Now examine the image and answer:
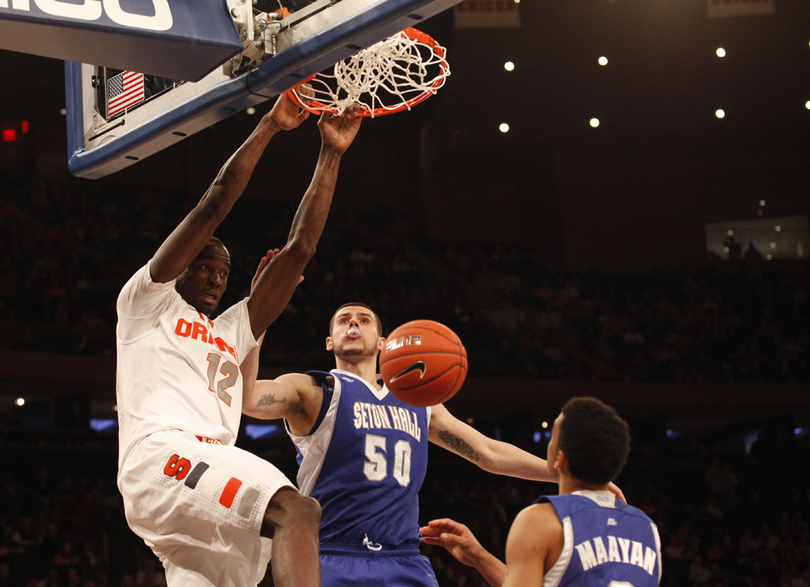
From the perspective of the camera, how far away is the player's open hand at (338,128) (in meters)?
3.93

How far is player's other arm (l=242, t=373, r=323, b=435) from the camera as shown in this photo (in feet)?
13.3

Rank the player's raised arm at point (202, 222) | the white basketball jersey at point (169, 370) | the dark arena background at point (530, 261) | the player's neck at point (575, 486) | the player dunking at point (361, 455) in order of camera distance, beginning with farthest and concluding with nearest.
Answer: the dark arena background at point (530, 261) → the player dunking at point (361, 455) → the player's raised arm at point (202, 222) → the white basketball jersey at point (169, 370) → the player's neck at point (575, 486)

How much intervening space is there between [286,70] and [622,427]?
1655 millimetres

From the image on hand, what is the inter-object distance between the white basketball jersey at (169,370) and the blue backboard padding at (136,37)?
778 millimetres

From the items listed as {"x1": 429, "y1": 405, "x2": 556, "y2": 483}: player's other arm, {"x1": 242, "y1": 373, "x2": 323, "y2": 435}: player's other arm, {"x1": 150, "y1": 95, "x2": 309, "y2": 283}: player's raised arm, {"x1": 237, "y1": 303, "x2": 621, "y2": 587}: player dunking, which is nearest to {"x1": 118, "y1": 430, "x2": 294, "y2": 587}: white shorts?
{"x1": 150, "y1": 95, "x2": 309, "y2": 283}: player's raised arm

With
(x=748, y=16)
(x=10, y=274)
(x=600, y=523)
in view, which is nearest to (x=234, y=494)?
(x=600, y=523)

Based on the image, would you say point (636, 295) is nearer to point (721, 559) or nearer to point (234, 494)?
point (721, 559)

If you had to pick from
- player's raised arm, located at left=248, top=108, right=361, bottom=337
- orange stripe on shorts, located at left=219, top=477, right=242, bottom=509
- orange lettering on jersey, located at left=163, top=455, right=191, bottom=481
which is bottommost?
orange stripe on shorts, located at left=219, top=477, right=242, bottom=509

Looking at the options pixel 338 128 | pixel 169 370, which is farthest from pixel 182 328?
pixel 338 128

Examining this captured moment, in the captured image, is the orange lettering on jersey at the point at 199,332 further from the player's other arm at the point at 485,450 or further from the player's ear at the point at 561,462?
the player's other arm at the point at 485,450

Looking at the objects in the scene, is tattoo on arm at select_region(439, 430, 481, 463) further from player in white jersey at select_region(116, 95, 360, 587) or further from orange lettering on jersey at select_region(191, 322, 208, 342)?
orange lettering on jersey at select_region(191, 322, 208, 342)

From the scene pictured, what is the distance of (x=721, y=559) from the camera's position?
1308 cm

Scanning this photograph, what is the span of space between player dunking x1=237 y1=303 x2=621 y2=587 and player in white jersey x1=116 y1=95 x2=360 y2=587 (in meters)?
0.47


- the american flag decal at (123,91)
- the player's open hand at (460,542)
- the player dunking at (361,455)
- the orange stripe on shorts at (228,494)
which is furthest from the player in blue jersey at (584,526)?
the american flag decal at (123,91)
